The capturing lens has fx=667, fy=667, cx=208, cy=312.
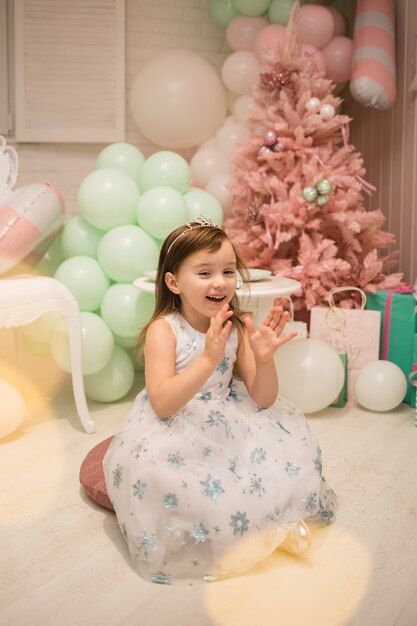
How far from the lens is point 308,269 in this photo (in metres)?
3.06

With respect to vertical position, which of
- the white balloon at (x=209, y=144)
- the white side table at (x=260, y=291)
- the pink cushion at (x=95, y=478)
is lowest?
the pink cushion at (x=95, y=478)

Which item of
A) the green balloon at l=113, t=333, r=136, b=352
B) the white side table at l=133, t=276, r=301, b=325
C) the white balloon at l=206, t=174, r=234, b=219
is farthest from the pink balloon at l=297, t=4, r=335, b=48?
the green balloon at l=113, t=333, r=136, b=352

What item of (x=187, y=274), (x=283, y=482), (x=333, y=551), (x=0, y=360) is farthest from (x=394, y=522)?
(x=0, y=360)

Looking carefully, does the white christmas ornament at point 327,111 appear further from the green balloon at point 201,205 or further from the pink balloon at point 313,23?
the green balloon at point 201,205

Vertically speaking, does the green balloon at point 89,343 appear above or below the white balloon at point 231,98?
below

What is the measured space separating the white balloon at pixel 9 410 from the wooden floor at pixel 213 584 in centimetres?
7

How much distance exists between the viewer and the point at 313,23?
132 inches

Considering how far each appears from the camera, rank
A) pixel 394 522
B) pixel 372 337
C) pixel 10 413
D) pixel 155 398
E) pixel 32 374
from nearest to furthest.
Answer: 1. pixel 155 398
2. pixel 394 522
3. pixel 10 413
4. pixel 372 337
5. pixel 32 374

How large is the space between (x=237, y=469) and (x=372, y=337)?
149 centimetres

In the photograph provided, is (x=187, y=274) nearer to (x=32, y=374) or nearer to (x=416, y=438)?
(x=416, y=438)

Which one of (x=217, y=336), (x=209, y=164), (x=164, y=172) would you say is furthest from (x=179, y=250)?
(x=209, y=164)

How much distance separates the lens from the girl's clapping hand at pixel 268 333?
167cm

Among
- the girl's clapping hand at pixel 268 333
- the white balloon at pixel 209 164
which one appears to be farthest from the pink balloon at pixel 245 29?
the girl's clapping hand at pixel 268 333

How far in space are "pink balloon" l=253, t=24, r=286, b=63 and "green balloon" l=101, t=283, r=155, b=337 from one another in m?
1.35
